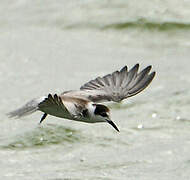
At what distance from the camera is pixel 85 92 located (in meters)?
9.28

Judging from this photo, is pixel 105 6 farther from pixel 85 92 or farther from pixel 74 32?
pixel 85 92

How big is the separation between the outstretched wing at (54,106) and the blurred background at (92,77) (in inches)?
77.0

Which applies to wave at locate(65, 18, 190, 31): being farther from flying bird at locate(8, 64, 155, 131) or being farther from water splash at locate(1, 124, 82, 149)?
flying bird at locate(8, 64, 155, 131)

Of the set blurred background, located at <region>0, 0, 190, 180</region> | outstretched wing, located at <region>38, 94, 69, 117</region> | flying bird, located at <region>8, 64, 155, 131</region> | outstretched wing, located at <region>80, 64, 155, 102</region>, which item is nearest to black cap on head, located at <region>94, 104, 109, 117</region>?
flying bird, located at <region>8, 64, 155, 131</region>

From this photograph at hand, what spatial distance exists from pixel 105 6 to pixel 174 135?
573cm

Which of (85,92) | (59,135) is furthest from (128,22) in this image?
(85,92)

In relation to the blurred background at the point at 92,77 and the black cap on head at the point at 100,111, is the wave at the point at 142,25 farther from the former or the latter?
the black cap on head at the point at 100,111

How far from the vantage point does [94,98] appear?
897 centimetres

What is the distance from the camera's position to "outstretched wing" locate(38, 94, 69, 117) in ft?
24.8

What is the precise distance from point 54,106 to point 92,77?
560 cm

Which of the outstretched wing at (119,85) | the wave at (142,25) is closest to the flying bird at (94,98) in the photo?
the outstretched wing at (119,85)

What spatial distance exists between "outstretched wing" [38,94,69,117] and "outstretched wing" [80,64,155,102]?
996 mm

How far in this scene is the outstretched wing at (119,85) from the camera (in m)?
9.05

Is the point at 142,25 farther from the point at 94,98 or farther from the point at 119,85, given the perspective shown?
the point at 94,98
